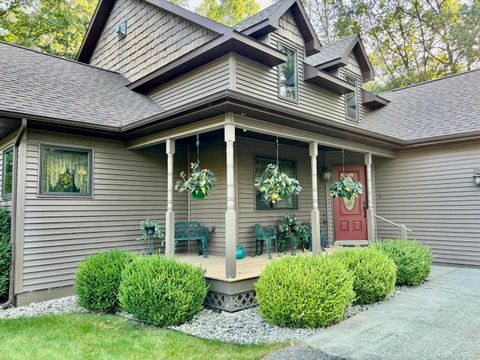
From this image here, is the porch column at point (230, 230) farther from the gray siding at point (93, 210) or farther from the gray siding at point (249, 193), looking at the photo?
the gray siding at point (93, 210)

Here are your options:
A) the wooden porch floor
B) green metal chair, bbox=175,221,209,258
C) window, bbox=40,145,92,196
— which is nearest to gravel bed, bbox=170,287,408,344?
the wooden porch floor

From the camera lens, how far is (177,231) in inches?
279

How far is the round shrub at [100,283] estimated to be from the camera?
4.91 metres

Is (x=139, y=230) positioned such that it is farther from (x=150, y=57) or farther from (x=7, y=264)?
(x=150, y=57)

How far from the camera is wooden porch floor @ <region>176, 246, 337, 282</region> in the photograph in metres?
5.09

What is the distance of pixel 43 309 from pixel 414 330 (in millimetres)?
5164

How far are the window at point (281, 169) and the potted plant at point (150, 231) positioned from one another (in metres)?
2.14

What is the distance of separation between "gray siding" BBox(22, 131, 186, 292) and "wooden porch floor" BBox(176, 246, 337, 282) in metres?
1.37

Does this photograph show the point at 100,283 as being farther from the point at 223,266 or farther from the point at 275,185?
the point at 275,185

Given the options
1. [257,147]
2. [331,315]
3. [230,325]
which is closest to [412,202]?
[257,147]

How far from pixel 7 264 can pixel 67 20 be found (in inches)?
529

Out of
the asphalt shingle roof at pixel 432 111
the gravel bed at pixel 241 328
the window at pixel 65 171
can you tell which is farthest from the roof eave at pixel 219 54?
the gravel bed at pixel 241 328

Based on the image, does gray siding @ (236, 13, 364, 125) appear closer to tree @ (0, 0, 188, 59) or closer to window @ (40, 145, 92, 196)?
window @ (40, 145, 92, 196)

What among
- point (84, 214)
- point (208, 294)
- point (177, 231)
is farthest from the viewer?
point (177, 231)
